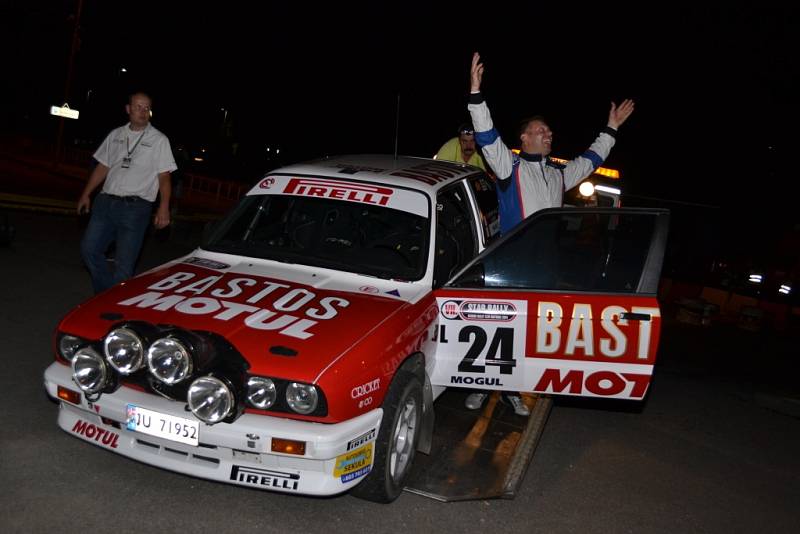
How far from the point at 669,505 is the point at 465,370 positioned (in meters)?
1.43

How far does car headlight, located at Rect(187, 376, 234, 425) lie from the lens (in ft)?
10.9

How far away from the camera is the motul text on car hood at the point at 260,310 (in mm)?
3508

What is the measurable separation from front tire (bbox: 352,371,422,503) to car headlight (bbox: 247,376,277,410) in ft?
1.88

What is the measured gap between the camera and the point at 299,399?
345 cm

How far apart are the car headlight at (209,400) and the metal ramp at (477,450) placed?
1293 millimetres

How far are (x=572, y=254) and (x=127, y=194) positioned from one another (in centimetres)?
356

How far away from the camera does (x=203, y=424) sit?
3.38 m

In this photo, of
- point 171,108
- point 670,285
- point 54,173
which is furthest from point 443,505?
point 171,108

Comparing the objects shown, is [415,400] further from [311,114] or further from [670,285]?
[311,114]

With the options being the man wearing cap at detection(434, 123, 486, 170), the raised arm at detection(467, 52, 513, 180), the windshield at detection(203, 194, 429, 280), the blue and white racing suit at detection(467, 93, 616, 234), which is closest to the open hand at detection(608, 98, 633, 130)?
the blue and white racing suit at detection(467, 93, 616, 234)

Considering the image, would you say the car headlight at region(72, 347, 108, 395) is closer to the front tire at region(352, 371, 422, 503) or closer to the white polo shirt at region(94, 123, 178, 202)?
the front tire at region(352, 371, 422, 503)

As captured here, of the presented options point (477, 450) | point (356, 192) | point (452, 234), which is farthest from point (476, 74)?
point (477, 450)

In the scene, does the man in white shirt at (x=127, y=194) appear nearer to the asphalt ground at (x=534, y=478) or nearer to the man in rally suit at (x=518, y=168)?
the asphalt ground at (x=534, y=478)

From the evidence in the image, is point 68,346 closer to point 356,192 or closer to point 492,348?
point 356,192
